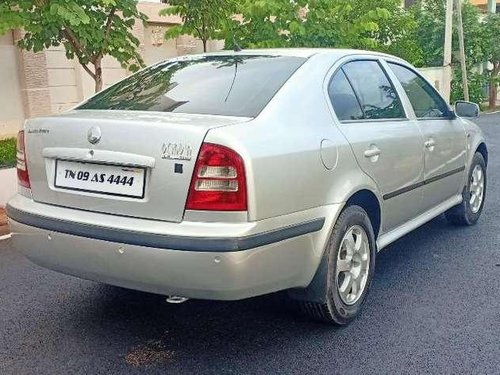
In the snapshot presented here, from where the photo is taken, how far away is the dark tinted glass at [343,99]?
343 centimetres

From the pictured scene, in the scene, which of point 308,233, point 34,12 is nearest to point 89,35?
point 34,12

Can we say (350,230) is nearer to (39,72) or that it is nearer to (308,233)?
(308,233)

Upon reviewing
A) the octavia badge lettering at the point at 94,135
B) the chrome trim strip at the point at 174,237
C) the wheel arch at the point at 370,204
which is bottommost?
the wheel arch at the point at 370,204

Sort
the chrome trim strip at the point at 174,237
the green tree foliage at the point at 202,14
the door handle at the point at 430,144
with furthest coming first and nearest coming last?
the green tree foliage at the point at 202,14, the door handle at the point at 430,144, the chrome trim strip at the point at 174,237

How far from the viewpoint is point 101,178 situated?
2.89 meters

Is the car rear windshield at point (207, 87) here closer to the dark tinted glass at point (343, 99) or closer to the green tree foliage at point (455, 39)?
the dark tinted glass at point (343, 99)

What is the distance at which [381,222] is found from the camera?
376 centimetres

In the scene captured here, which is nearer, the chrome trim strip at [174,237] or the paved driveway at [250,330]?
the chrome trim strip at [174,237]

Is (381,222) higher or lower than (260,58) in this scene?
lower

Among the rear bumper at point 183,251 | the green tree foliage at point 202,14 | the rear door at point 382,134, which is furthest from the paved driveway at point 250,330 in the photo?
the green tree foliage at point 202,14

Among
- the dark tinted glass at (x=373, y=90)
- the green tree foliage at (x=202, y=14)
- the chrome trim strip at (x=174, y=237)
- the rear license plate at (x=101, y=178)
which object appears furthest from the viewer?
the green tree foliage at (x=202, y=14)

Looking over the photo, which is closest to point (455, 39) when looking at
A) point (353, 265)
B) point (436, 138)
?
point (436, 138)

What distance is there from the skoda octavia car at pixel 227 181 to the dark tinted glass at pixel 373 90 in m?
0.01

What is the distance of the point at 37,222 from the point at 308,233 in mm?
1417
